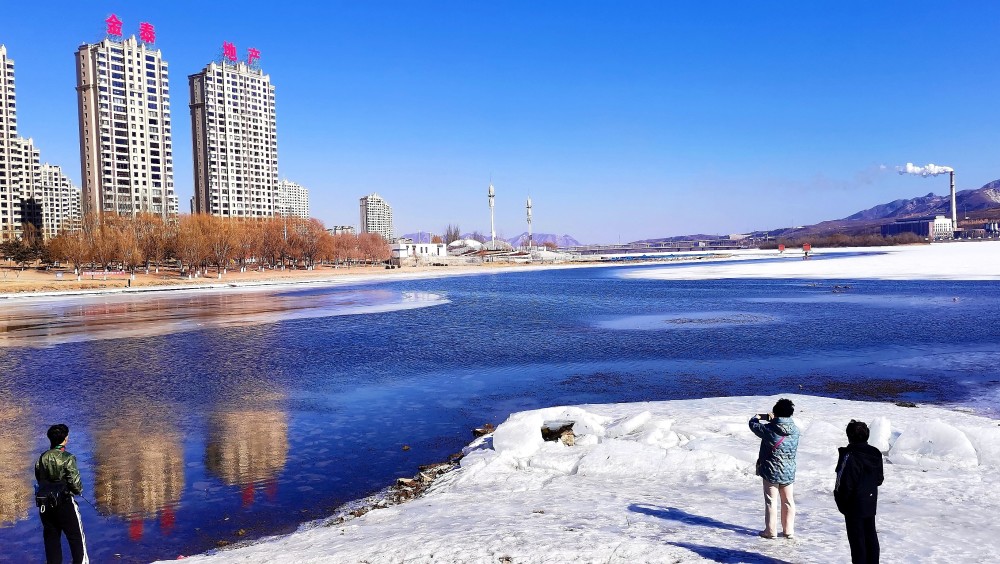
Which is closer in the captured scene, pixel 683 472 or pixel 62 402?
pixel 683 472

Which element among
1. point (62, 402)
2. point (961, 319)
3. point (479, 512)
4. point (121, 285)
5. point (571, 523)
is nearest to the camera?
point (571, 523)

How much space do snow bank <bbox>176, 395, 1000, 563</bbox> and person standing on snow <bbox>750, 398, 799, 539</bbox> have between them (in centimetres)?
25

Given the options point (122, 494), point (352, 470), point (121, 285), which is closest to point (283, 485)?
point (352, 470)

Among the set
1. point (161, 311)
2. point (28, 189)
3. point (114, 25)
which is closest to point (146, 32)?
point (114, 25)

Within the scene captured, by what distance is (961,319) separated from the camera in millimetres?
32875

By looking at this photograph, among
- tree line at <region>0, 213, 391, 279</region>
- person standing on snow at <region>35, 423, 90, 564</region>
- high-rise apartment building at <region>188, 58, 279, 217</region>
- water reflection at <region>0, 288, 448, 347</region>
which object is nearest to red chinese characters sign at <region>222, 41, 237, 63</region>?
high-rise apartment building at <region>188, 58, 279, 217</region>

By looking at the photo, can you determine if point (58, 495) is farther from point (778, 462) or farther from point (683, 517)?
point (778, 462)

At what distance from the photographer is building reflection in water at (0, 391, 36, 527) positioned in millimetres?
10383

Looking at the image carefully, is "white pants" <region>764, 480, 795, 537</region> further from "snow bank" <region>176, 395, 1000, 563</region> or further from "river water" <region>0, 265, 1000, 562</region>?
"river water" <region>0, 265, 1000, 562</region>

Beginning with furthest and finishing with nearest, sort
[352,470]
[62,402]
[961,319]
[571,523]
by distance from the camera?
[961,319]
[62,402]
[352,470]
[571,523]

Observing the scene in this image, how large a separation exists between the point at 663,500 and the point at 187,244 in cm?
9680

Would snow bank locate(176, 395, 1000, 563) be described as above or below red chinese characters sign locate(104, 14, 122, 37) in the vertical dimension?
below

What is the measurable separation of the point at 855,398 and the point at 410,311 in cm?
3134

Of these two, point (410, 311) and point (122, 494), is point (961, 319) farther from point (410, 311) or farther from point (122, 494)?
point (122, 494)
